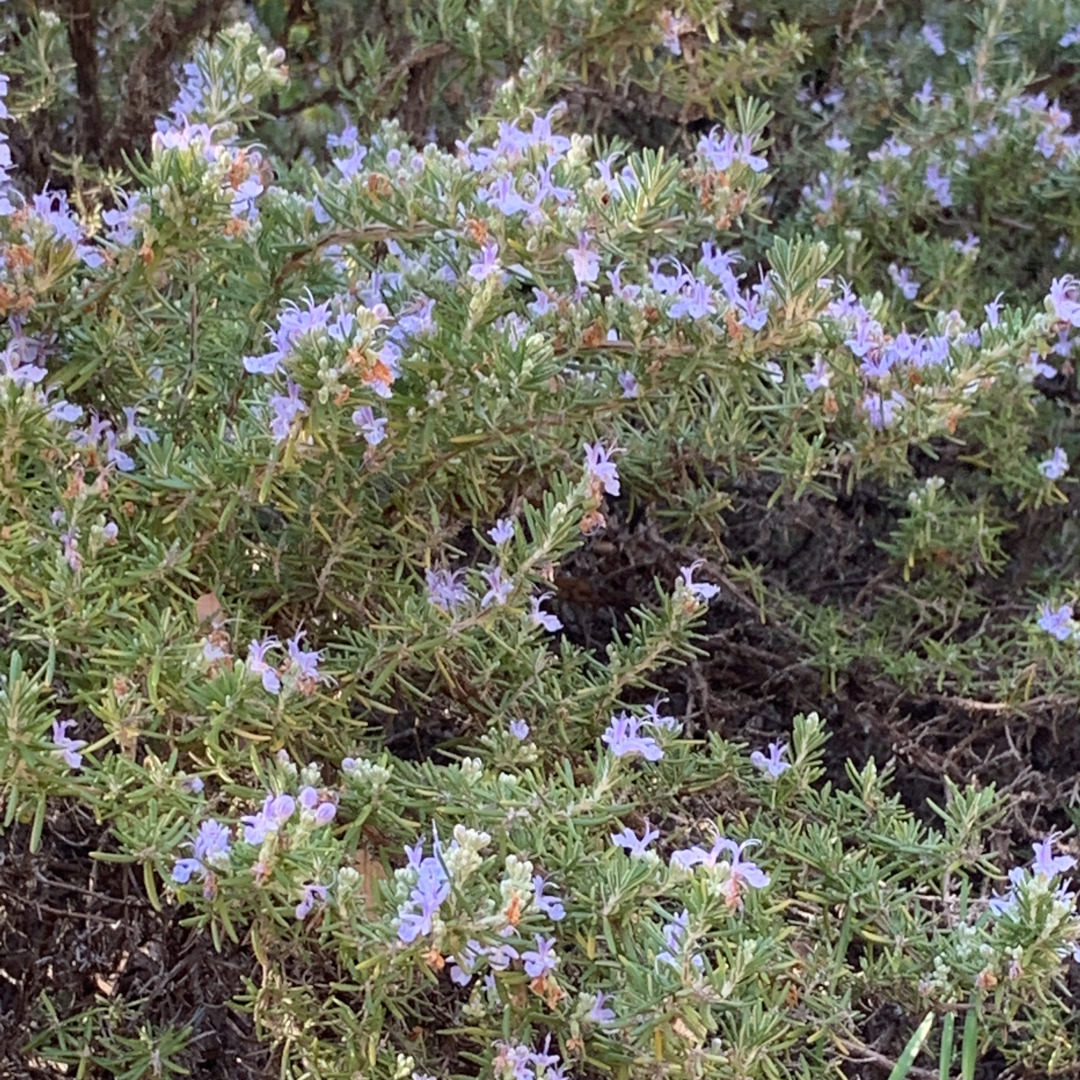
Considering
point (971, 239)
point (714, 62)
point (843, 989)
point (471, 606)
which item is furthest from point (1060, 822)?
point (714, 62)

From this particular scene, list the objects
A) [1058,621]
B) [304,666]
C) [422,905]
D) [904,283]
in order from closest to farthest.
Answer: [422,905]
[304,666]
[1058,621]
[904,283]

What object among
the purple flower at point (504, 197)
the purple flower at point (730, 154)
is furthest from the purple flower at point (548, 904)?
the purple flower at point (730, 154)

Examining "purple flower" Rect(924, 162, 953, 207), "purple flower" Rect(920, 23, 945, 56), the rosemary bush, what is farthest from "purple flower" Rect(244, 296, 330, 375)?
"purple flower" Rect(920, 23, 945, 56)

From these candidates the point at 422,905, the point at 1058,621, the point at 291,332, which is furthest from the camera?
the point at 1058,621

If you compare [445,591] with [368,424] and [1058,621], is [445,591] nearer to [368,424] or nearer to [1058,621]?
[368,424]

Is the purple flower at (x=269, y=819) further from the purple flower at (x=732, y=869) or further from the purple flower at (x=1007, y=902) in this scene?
the purple flower at (x=1007, y=902)

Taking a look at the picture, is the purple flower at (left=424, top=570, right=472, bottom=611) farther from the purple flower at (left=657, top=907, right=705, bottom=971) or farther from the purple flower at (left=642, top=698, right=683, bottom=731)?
the purple flower at (left=657, top=907, right=705, bottom=971)

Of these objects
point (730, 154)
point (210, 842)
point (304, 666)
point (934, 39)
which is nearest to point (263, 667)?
point (304, 666)
